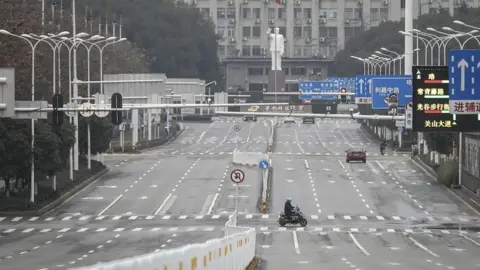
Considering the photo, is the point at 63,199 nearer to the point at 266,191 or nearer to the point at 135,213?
the point at 135,213

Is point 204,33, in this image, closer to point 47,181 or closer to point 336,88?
point 336,88

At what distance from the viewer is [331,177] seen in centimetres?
8381

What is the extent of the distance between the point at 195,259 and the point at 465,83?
23111 millimetres

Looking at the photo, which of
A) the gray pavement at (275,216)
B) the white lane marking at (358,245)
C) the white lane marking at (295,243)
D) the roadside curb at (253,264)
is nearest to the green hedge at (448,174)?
the gray pavement at (275,216)

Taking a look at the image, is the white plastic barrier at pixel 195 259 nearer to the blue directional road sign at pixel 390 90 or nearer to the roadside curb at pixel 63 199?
the roadside curb at pixel 63 199

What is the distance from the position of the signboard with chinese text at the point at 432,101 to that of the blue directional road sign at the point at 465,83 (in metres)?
3.86

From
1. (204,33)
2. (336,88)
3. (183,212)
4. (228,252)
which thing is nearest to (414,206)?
(183,212)

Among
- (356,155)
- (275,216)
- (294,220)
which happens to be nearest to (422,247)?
(294,220)

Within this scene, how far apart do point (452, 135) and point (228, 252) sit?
5840 centimetres

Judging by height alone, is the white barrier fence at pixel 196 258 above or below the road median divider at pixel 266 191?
above

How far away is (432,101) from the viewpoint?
44469 mm

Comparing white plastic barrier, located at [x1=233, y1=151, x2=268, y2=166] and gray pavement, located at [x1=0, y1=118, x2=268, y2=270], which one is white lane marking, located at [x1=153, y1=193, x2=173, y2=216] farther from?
white plastic barrier, located at [x1=233, y1=151, x2=268, y2=166]

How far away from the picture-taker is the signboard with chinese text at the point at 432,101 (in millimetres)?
44156

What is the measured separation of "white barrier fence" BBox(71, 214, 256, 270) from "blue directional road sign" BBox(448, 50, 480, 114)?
31.1ft
